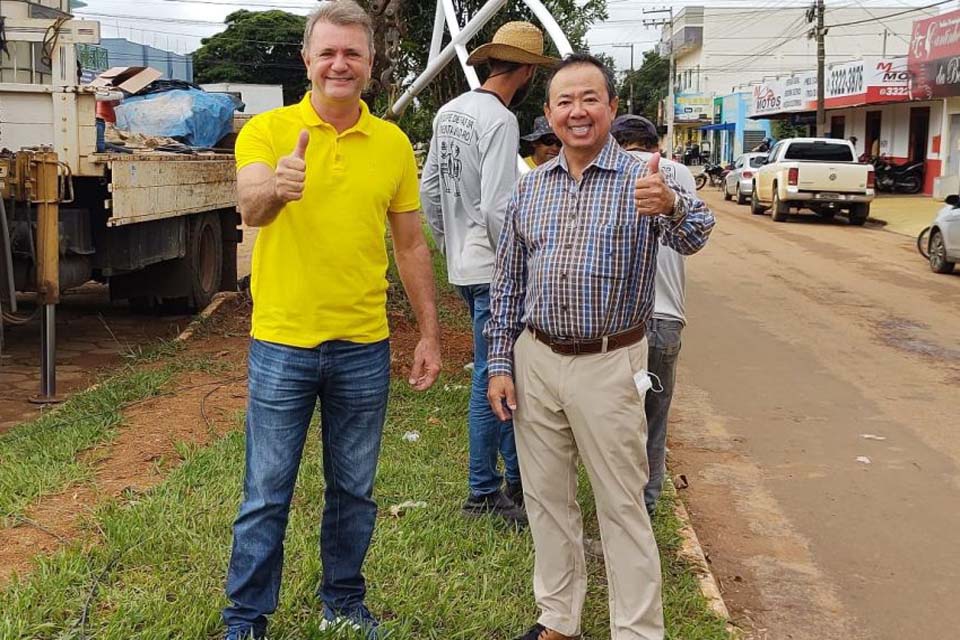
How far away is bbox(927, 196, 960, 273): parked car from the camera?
1420cm

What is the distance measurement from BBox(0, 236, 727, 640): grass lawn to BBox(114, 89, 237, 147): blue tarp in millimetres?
5504

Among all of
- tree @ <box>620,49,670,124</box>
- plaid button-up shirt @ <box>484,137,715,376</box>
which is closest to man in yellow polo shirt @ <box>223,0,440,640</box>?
plaid button-up shirt @ <box>484,137,715,376</box>

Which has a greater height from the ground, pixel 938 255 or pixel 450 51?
pixel 450 51

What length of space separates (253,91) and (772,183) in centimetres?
2296

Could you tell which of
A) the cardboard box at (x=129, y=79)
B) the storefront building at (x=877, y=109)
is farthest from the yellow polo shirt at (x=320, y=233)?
the storefront building at (x=877, y=109)

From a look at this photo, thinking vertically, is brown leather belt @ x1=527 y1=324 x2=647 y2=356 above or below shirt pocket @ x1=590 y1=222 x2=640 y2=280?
below

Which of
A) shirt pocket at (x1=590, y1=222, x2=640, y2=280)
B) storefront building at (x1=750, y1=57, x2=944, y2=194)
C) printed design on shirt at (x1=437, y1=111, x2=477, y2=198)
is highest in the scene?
storefront building at (x1=750, y1=57, x2=944, y2=194)

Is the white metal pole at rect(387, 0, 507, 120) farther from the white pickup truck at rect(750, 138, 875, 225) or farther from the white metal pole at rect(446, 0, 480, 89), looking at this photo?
the white pickup truck at rect(750, 138, 875, 225)

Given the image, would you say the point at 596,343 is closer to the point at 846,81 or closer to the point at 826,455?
the point at 826,455

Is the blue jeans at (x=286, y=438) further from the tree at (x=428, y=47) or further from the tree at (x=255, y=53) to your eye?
the tree at (x=255, y=53)

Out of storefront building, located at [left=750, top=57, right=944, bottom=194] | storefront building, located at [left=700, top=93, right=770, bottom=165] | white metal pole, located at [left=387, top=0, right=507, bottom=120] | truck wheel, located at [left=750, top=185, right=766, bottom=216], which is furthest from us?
storefront building, located at [left=700, top=93, right=770, bottom=165]

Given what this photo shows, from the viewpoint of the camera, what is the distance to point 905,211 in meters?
24.9

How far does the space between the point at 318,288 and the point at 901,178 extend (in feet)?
101

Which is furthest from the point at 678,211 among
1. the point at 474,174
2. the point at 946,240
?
the point at 946,240
